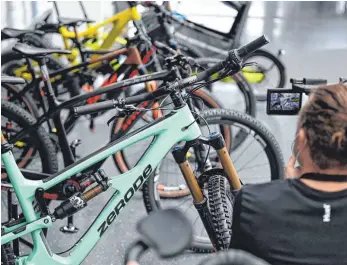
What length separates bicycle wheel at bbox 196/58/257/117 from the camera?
3268mm

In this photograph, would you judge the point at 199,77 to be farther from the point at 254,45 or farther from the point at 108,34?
the point at 108,34

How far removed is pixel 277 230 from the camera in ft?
3.48

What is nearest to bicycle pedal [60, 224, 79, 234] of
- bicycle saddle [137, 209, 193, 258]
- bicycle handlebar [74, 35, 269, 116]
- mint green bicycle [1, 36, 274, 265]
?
mint green bicycle [1, 36, 274, 265]

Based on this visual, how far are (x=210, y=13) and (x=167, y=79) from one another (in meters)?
3.85

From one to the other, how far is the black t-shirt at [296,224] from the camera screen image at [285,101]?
0.65 metres

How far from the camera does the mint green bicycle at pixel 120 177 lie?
1.81 meters

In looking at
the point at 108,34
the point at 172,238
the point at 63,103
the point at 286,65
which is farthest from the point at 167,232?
the point at 286,65

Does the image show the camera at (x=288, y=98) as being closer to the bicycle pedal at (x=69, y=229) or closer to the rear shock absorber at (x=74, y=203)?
the rear shock absorber at (x=74, y=203)

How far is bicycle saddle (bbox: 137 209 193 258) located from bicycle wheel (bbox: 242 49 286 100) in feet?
11.3

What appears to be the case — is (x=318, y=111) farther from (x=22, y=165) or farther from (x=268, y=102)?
(x=22, y=165)

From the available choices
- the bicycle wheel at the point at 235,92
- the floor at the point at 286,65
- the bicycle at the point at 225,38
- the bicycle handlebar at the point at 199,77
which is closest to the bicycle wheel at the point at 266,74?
the bicycle at the point at 225,38

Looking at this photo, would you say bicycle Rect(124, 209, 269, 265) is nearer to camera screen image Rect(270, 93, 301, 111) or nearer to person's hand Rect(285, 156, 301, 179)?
person's hand Rect(285, 156, 301, 179)

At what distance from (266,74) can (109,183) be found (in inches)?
116

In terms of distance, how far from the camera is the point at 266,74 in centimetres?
450
